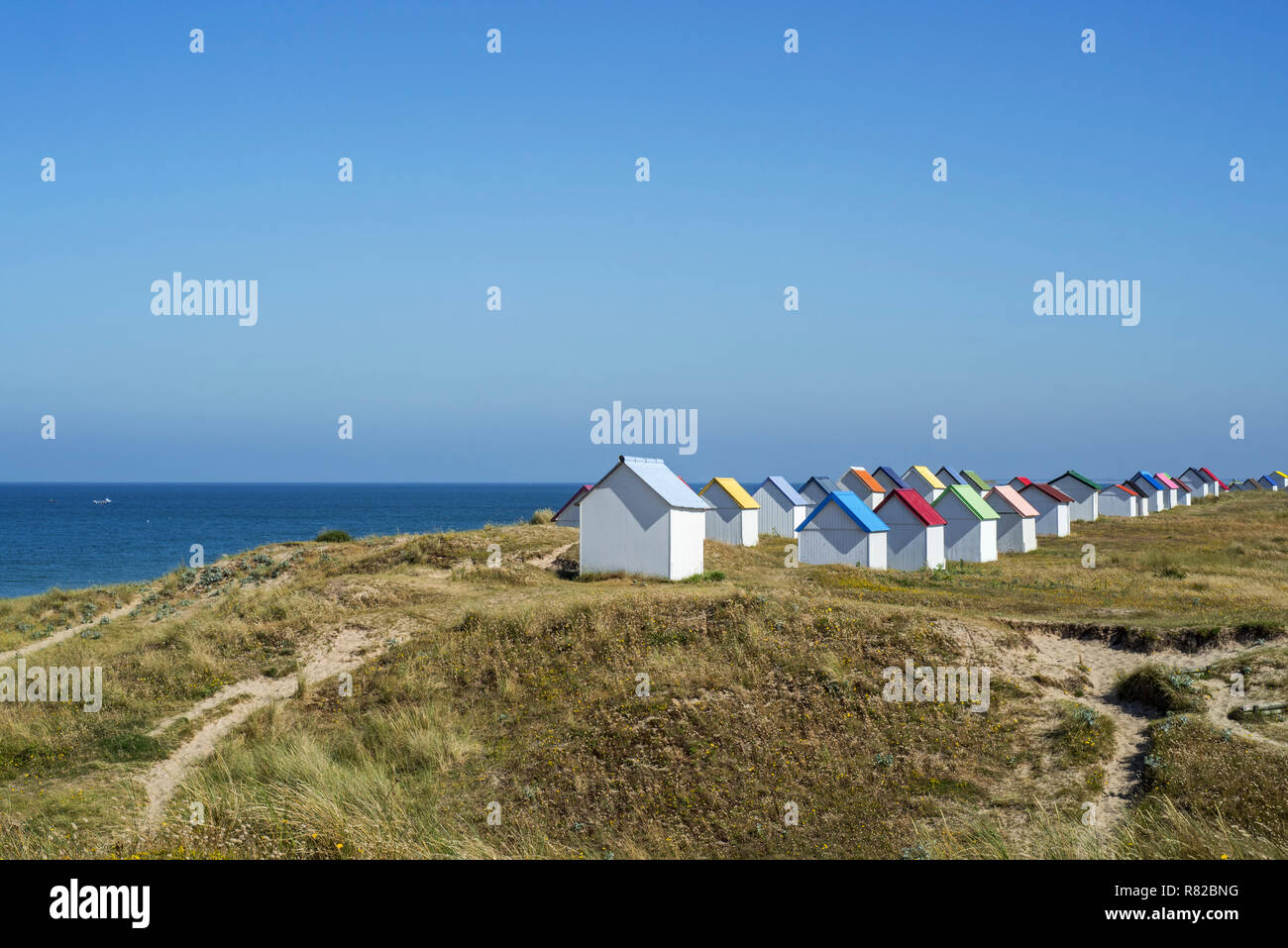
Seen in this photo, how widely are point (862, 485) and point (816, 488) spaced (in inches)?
192

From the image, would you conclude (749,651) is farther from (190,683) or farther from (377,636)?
(190,683)

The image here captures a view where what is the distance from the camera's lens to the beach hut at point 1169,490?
9969 centimetres

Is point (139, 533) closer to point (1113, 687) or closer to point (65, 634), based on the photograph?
point (65, 634)

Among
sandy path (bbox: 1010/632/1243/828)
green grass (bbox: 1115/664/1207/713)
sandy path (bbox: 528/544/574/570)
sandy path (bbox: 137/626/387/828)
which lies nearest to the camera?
sandy path (bbox: 1010/632/1243/828)

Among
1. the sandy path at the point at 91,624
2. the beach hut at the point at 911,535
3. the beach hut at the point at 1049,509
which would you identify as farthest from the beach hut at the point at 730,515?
the beach hut at the point at 1049,509

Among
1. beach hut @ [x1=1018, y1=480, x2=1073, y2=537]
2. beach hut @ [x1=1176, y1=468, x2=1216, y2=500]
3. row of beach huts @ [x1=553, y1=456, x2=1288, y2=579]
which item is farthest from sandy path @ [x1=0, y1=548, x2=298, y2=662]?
beach hut @ [x1=1176, y1=468, x2=1216, y2=500]

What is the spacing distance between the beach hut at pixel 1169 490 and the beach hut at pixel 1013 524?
5168cm

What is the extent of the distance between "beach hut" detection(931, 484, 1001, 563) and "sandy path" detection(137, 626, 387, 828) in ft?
110

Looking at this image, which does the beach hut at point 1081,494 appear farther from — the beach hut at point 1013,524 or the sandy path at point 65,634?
the sandy path at point 65,634

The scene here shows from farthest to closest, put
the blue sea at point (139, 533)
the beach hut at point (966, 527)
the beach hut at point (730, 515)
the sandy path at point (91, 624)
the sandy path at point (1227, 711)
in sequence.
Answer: the blue sea at point (139, 533), the beach hut at point (730, 515), the beach hut at point (966, 527), the sandy path at point (91, 624), the sandy path at point (1227, 711)

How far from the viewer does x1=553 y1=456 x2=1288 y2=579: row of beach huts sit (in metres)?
34.0

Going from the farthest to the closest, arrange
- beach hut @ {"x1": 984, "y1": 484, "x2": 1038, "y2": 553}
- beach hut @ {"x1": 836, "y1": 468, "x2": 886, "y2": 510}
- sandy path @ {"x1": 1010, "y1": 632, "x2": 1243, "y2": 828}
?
beach hut @ {"x1": 836, "y1": 468, "x2": 886, "y2": 510}
beach hut @ {"x1": 984, "y1": 484, "x2": 1038, "y2": 553}
sandy path @ {"x1": 1010, "y1": 632, "x2": 1243, "y2": 828}

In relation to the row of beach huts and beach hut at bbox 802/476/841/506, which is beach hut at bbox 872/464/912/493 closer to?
the row of beach huts

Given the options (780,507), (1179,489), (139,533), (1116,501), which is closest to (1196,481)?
(1179,489)
